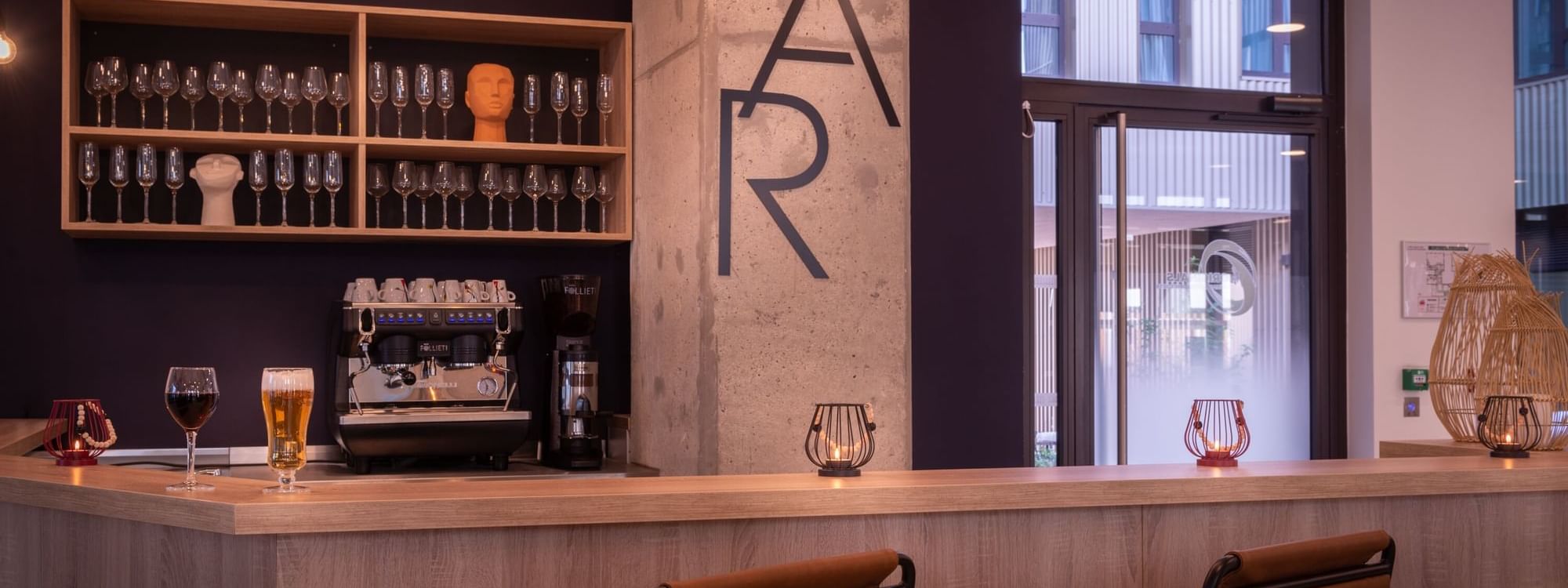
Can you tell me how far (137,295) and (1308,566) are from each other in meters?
3.52

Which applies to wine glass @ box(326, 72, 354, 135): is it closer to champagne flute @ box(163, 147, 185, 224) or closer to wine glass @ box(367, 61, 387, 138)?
wine glass @ box(367, 61, 387, 138)

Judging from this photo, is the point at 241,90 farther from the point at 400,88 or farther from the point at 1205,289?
the point at 1205,289

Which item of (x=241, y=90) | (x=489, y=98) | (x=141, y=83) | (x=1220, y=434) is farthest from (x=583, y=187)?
(x=1220, y=434)

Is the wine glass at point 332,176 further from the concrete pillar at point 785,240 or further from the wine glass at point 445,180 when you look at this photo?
the concrete pillar at point 785,240

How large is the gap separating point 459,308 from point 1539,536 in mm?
2729

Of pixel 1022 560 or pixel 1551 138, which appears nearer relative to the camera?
pixel 1022 560

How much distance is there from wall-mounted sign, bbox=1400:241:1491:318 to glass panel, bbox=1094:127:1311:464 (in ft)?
1.21

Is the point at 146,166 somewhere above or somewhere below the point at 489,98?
below

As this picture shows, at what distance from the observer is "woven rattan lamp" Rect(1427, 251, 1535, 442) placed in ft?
9.60

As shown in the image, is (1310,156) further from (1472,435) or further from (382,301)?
(382,301)

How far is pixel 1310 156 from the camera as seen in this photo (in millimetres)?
5227

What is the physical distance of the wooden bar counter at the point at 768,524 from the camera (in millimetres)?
1870

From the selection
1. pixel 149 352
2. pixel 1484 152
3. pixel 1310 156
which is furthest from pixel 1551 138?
pixel 149 352

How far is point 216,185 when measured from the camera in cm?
394
